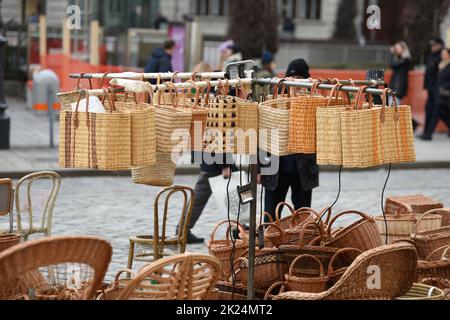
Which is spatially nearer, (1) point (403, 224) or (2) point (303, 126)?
(2) point (303, 126)

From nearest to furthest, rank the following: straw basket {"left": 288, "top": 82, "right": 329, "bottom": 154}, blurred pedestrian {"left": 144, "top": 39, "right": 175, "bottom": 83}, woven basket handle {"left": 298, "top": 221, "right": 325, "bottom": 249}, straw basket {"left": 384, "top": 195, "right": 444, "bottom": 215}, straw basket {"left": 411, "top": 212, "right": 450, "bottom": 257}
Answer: straw basket {"left": 288, "top": 82, "right": 329, "bottom": 154}, woven basket handle {"left": 298, "top": 221, "right": 325, "bottom": 249}, straw basket {"left": 411, "top": 212, "right": 450, "bottom": 257}, straw basket {"left": 384, "top": 195, "right": 444, "bottom": 215}, blurred pedestrian {"left": 144, "top": 39, "right": 175, "bottom": 83}

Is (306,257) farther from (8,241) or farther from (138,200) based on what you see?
(138,200)

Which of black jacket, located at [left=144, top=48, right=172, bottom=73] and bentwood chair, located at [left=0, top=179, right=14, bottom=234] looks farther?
black jacket, located at [left=144, top=48, right=172, bottom=73]

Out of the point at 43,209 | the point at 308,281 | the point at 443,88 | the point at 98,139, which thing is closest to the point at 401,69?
the point at 443,88

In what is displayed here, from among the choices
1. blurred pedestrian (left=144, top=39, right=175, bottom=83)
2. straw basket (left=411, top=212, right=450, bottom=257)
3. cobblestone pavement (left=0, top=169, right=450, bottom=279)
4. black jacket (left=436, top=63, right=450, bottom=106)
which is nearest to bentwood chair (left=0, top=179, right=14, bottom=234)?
cobblestone pavement (left=0, top=169, right=450, bottom=279)

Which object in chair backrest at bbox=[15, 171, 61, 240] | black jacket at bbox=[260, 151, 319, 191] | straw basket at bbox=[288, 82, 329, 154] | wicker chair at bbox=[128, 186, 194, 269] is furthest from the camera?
black jacket at bbox=[260, 151, 319, 191]

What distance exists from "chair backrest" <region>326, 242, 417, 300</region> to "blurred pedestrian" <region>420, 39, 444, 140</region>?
49.7 ft

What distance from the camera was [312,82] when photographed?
20.3ft

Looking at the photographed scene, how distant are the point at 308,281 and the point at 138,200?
7.42 meters

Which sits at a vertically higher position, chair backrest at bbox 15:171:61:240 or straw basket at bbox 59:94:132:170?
straw basket at bbox 59:94:132:170

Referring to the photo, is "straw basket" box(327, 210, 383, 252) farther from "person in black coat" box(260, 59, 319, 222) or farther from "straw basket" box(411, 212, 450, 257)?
"person in black coat" box(260, 59, 319, 222)

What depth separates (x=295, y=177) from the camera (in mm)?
9414

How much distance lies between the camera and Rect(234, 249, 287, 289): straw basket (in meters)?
6.64
